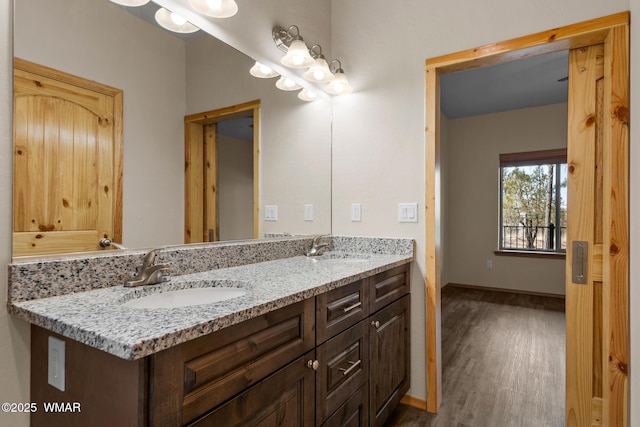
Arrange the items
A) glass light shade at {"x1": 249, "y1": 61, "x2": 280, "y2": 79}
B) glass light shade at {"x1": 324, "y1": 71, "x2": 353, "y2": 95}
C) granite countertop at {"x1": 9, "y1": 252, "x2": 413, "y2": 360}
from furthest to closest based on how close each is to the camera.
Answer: glass light shade at {"x1": 324, "y1": 71, "x2": 353, "y2": 95}
glass light shade at {"x1": 249, "y1": 61, "x2": 280, "y2": 79}
granite countertop at {"x1": 9, "y1": 252, "x2": 413, "y2": 360}

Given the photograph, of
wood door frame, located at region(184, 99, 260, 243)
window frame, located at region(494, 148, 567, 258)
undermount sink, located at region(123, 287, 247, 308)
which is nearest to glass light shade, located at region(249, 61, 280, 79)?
wood door frame, located at region(184, 99, 260, 243)

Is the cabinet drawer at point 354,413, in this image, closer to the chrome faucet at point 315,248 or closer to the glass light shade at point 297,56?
the chrome faucet at point 315,248

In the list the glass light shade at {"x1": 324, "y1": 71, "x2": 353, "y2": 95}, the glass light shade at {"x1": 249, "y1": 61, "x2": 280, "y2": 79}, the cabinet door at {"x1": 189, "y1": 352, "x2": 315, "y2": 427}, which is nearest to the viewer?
the cabinet door at {"x1": 189, "y1": 352, "x2": 315, "y2": 427}

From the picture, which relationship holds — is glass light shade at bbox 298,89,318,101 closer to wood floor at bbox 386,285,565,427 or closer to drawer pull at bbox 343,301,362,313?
drawer pull at bbox 343,301,362,313

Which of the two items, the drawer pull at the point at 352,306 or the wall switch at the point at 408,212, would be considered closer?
the drawer pull at the point at 352,306

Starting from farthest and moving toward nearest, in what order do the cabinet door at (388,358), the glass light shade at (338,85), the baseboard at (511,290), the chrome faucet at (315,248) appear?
the baseboard at (511,290) → the glass light shade at (338,85) → the chrome faucet at (315,248) → the cabinet door at (388,358)

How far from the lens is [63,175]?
3.53ft

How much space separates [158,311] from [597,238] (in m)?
1.96

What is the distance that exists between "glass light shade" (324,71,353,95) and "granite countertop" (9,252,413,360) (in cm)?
132

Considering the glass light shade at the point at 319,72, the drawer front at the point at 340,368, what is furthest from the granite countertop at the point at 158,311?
the glass light shade at the point at 319,72

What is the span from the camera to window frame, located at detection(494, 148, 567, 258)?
4715 millimetres

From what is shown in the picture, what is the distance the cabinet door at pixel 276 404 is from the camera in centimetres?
88

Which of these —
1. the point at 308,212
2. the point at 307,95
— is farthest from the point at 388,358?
the point at 307,95

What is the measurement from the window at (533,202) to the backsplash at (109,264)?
14.4 feet
